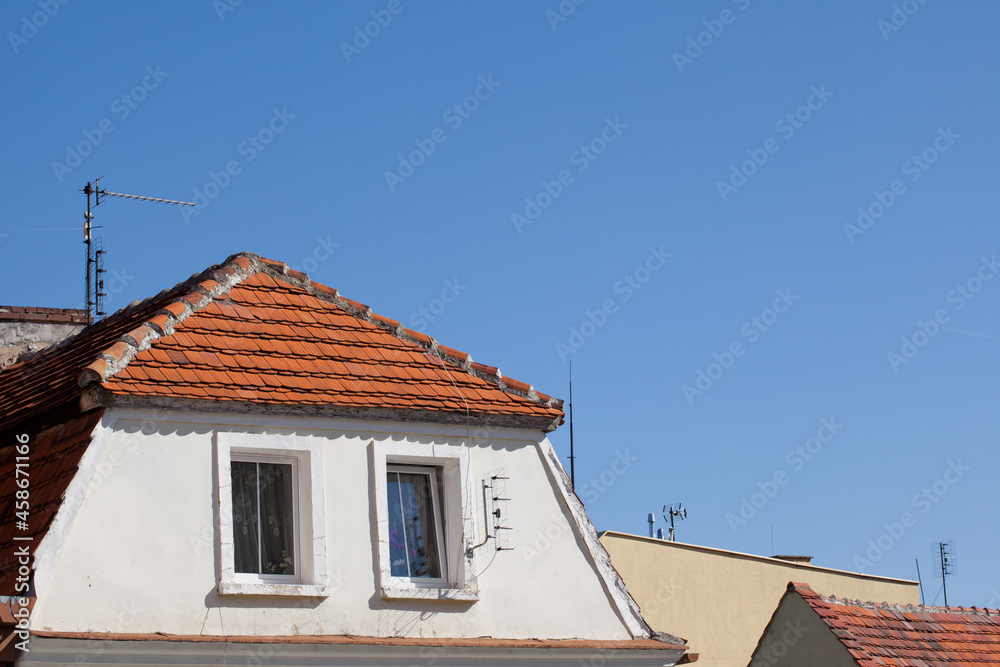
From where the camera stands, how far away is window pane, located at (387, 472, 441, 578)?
37.2 feet

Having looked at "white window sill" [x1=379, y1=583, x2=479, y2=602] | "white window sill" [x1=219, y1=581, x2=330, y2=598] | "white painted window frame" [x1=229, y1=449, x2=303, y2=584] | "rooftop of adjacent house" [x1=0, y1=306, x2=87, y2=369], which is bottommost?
"white window sill" [x1=379, y1=583, x2=479, y2=602]

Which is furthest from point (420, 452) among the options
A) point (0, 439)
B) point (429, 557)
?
point (0, 439)

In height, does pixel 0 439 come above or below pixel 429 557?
above

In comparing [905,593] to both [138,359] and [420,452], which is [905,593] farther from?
[138,359]

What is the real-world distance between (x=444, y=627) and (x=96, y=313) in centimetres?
1095

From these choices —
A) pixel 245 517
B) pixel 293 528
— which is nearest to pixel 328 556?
pixel 293 528

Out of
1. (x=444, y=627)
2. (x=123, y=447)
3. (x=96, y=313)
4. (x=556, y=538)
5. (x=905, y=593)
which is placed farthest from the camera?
(x=905, y=593)

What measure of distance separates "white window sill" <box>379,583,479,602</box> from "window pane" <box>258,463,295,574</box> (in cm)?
86

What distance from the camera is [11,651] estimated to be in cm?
904

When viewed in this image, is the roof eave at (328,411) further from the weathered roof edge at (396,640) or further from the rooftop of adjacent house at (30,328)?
the rooftop of adjacent house at (30,328)

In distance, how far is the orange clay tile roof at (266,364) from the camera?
10703mm

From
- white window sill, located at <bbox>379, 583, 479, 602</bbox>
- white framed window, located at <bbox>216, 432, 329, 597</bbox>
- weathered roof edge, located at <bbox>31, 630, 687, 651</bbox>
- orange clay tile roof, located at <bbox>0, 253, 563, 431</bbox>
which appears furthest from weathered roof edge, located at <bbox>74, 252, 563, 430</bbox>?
→ weathered roof edge, located at <bbox>31, 630, 687, 651</bbox>

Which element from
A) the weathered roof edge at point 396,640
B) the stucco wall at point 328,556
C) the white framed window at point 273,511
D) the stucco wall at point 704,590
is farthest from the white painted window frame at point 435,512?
the stucco wall at point 704,590

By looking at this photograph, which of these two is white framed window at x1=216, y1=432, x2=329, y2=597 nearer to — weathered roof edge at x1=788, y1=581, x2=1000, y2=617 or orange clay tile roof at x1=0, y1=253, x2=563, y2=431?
orange clay tile roof at x1=0, y1=253, x2=563, y2=431
